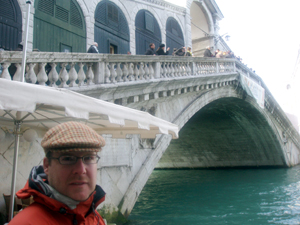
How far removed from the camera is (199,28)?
1855cm

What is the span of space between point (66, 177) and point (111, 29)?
8238 mm

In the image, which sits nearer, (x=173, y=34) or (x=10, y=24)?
(x=10, y=24)

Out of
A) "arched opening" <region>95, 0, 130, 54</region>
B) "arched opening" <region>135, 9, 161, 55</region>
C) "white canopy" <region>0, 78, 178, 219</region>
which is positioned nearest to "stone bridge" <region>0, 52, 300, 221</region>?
"white canopy" <region>0, 78, 178, 219</region>

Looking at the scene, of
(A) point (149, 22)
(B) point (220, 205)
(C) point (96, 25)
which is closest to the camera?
(C) point (96, 25)

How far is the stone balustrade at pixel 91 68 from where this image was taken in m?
4.07

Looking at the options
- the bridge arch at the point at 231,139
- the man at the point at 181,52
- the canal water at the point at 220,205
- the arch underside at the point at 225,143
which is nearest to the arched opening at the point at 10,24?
the canal water at the point at 220,205

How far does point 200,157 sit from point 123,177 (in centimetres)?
1715

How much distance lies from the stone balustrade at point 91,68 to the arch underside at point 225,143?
9.14 m

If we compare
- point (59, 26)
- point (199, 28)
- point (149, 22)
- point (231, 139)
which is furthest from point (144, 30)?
point (231, 139)

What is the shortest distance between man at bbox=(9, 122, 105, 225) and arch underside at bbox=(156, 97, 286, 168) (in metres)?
16.6

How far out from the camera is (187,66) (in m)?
8.91

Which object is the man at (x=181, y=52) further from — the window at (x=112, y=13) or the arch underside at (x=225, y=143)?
the arch underside at (x=225, y=143)

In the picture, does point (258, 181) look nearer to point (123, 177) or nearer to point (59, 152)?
point (123, 177)

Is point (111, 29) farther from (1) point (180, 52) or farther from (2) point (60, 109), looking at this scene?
(2) point (60, 109)
